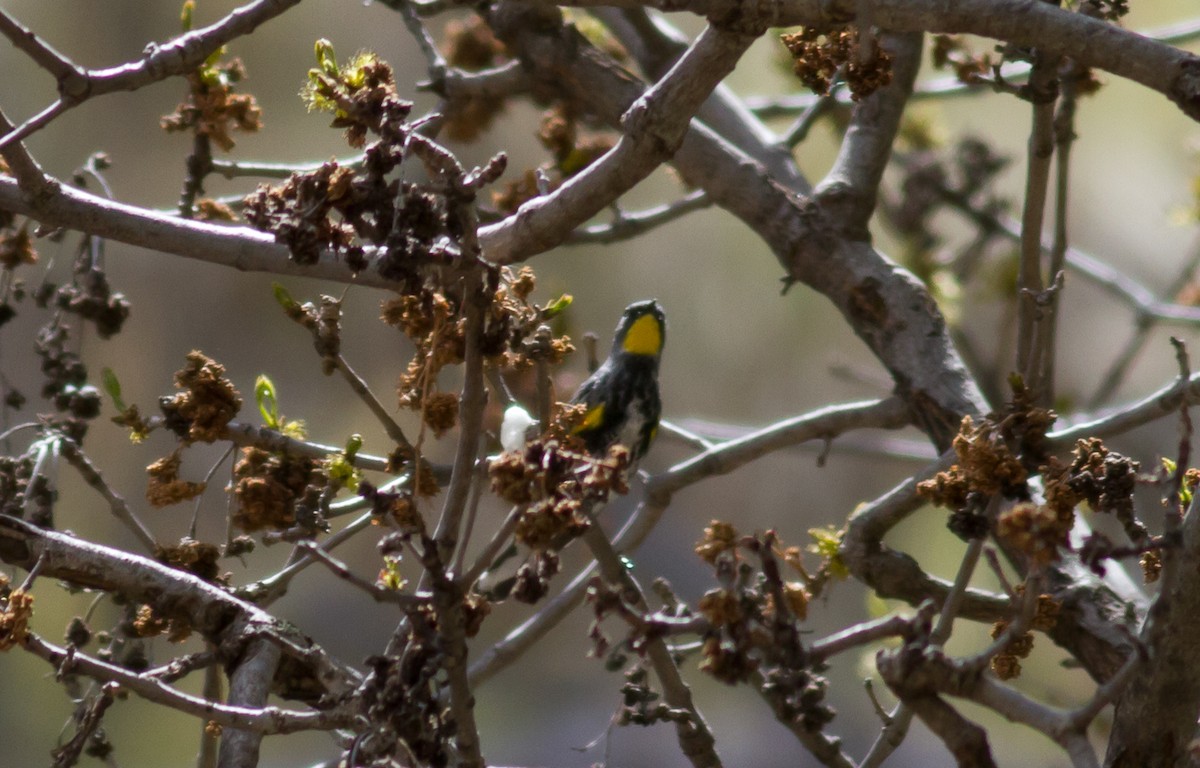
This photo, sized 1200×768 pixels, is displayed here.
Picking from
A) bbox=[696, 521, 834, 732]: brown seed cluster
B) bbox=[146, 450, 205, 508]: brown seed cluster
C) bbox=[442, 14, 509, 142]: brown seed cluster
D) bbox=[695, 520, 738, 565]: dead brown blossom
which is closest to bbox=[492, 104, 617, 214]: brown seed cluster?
bbox=[442, 14, 509, 142]: brown seed cluster

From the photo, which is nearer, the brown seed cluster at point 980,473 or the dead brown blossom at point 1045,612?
the brown seed cluster at point 980,473

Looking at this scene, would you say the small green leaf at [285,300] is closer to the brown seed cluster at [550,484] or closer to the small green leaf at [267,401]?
the small green leaf at [267,401]

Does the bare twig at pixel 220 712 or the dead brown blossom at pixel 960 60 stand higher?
the dead brown blossom at pixel 960 60

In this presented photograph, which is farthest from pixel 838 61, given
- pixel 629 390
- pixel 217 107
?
pixel 629 390

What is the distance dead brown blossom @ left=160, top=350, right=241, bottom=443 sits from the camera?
149 cm

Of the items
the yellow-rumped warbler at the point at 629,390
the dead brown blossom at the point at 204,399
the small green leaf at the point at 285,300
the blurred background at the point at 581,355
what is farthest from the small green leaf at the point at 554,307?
the blurred background at the point at 581,355

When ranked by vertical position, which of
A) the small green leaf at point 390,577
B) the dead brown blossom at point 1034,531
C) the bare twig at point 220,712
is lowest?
the bare twig at point 220,712

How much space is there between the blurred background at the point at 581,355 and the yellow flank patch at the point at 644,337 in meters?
1.38

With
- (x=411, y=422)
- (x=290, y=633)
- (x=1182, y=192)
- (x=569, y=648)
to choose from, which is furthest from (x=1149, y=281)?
(x=290, y=633)

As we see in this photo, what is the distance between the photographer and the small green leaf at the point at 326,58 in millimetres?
1261

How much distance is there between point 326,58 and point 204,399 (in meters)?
0.50

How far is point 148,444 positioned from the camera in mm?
5516

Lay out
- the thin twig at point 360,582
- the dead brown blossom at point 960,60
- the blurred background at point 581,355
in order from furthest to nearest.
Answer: the blurred background at point 581,355 → the dead brown blossom at point 960,60 → the thin twig at point 360,582

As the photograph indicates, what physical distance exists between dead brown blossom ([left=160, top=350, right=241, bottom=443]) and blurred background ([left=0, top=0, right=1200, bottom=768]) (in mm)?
2629
